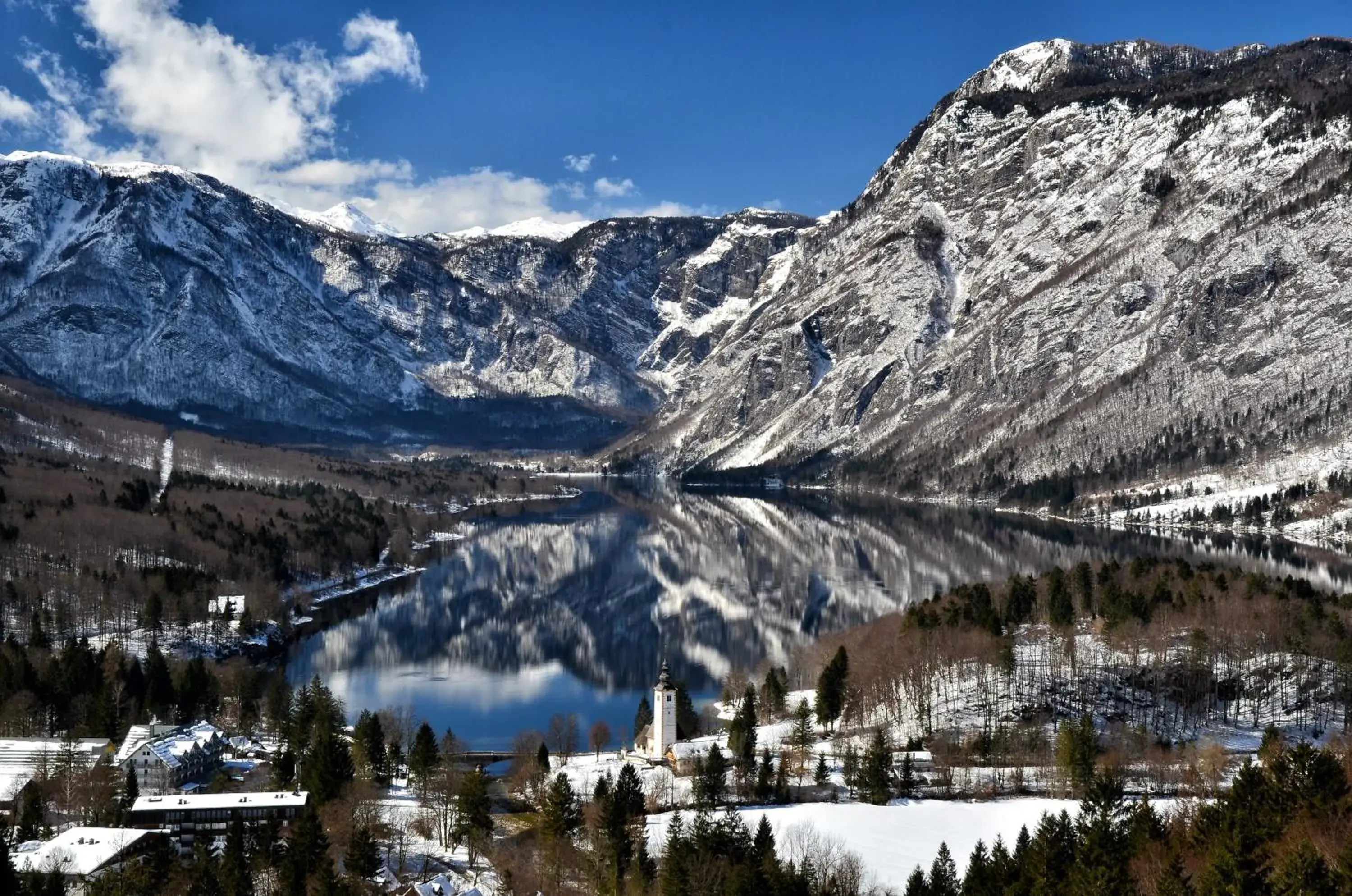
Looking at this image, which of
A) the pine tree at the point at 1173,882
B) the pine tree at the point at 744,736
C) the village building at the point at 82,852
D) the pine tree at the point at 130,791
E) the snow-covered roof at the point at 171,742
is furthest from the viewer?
the pine tree at the point at 744,736

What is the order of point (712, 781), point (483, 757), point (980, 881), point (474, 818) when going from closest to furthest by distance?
point (980, 881), point (474, 818), point (712, 781), point (483, 757)

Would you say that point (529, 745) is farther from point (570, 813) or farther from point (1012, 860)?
point (1012, 860)

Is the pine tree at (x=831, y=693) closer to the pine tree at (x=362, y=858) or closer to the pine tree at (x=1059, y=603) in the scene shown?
the pine tree at (x=1059, y=603)

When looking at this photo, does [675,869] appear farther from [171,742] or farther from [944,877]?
[171,742]

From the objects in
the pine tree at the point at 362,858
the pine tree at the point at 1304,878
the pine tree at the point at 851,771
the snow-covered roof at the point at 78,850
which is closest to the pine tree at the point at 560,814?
the pine tree at the point at 362,858

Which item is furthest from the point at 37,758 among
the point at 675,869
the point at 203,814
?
the point at 675,869

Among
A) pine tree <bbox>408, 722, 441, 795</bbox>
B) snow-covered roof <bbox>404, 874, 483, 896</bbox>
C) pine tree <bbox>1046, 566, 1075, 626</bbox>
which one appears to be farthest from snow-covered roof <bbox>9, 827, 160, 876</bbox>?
pine tree <bbox>1046, 566, 1075, 626</bbox>

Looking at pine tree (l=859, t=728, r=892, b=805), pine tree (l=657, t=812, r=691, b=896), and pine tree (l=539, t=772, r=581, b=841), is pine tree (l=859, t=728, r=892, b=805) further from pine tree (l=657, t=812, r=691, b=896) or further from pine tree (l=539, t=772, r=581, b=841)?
pine tree (l=539, t=772, r=581, b=841)
